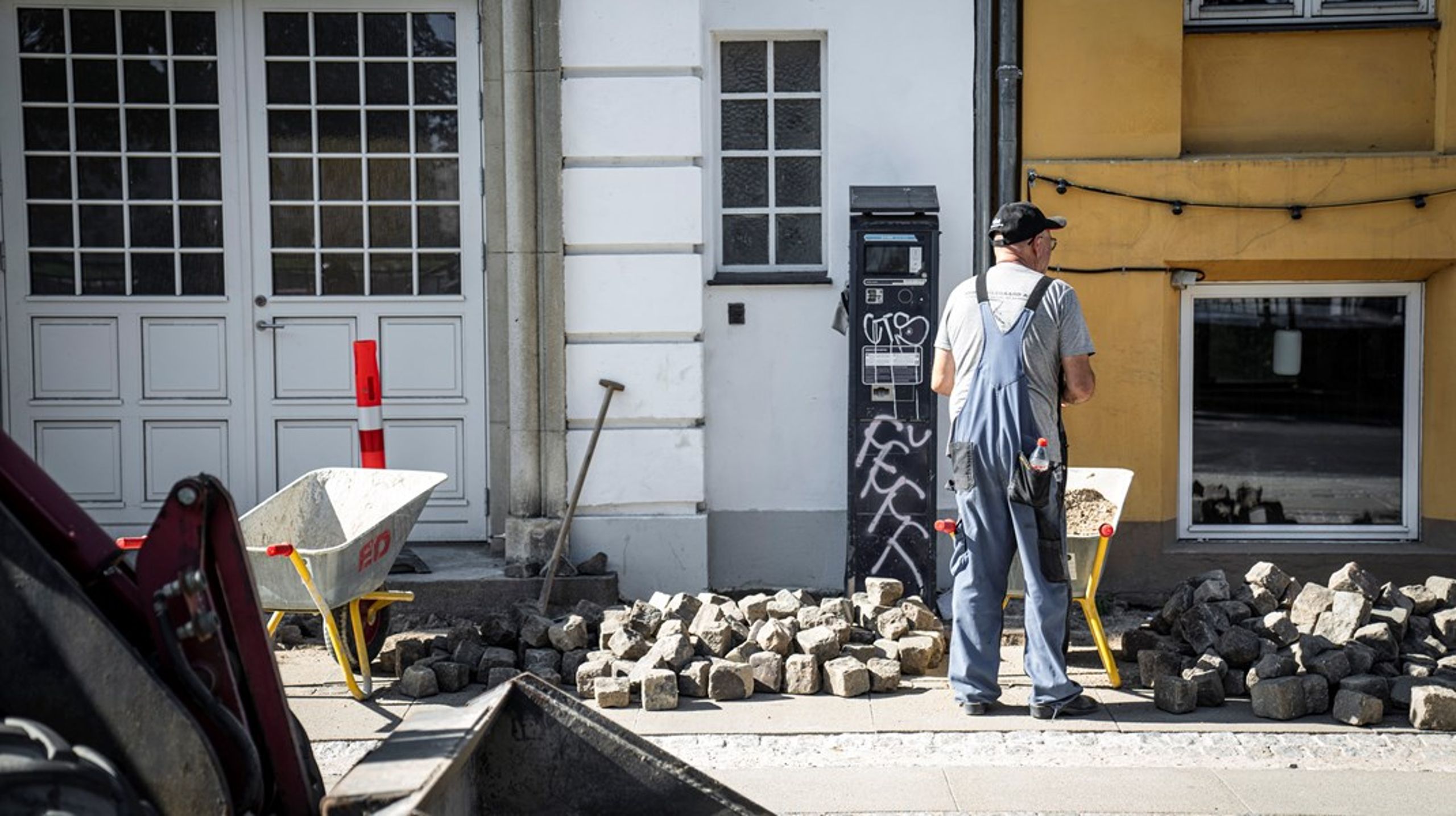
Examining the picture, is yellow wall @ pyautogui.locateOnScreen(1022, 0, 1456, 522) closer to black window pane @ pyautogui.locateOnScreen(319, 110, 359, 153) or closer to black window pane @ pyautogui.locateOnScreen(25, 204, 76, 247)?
black window pane @ pyautogui.locateOnScreen(319, 110, 359, 153)

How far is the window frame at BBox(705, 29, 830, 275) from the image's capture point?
8.48 metres

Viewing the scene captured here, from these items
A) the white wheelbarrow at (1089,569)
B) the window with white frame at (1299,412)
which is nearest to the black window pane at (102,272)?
the white wheelbarrow at (1089,569)

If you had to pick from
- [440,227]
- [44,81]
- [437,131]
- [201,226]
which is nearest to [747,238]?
[440,227]

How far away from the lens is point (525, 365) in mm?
8336

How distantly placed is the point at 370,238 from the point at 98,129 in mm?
1668

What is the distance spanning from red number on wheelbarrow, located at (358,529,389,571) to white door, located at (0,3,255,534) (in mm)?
2672

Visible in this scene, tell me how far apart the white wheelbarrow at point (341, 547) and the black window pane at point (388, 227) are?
2.15 m

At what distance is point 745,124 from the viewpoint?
8.59 m

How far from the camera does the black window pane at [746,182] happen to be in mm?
8602

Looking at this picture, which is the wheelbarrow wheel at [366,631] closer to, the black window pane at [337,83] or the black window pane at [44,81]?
the black window pane at [337,83]

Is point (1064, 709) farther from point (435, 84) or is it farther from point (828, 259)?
point (435, 84)

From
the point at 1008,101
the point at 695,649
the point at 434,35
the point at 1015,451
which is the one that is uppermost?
the point at 434,35

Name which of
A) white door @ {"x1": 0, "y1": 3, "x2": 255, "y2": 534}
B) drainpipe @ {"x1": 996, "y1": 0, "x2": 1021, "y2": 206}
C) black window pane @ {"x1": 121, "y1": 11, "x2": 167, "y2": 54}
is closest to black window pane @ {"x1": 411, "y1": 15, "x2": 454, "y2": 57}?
white door @ {"x1": 0, "y1": 3, "x2": 255, "y2": 534}

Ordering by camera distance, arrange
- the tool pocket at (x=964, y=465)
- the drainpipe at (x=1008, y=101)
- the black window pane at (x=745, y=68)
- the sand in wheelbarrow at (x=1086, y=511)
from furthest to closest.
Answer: the black window pane at (x=745, y=68) < the drainpipe at (x=1008, y=101) < the sand in wheelbarrow at (x=1086, y=511) < the tool pocket at (x=964, y=465)
